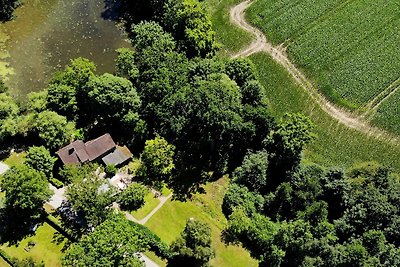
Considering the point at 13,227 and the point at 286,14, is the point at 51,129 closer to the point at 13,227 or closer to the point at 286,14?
the point at 13,227

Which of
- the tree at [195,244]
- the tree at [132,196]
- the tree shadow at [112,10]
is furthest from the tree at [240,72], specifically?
the tree shadow at [112,10]

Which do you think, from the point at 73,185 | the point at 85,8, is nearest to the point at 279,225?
the point at 73,185

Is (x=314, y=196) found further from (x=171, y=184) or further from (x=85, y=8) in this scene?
(x=85, y=8)

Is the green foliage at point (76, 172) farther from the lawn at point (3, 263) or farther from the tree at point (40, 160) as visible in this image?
the lawn at point (3, 263)

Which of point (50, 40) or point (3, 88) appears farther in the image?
point (50, 40)

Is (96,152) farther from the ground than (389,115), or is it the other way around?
(389,115)

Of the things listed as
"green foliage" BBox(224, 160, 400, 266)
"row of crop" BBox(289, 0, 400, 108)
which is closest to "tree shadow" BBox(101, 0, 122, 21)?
"row of crop" BBox(289, 0, 400, 108)

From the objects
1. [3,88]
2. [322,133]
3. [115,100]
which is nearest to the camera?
[115,100]

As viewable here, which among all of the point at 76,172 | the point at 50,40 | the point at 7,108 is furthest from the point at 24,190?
the point at 50,40
